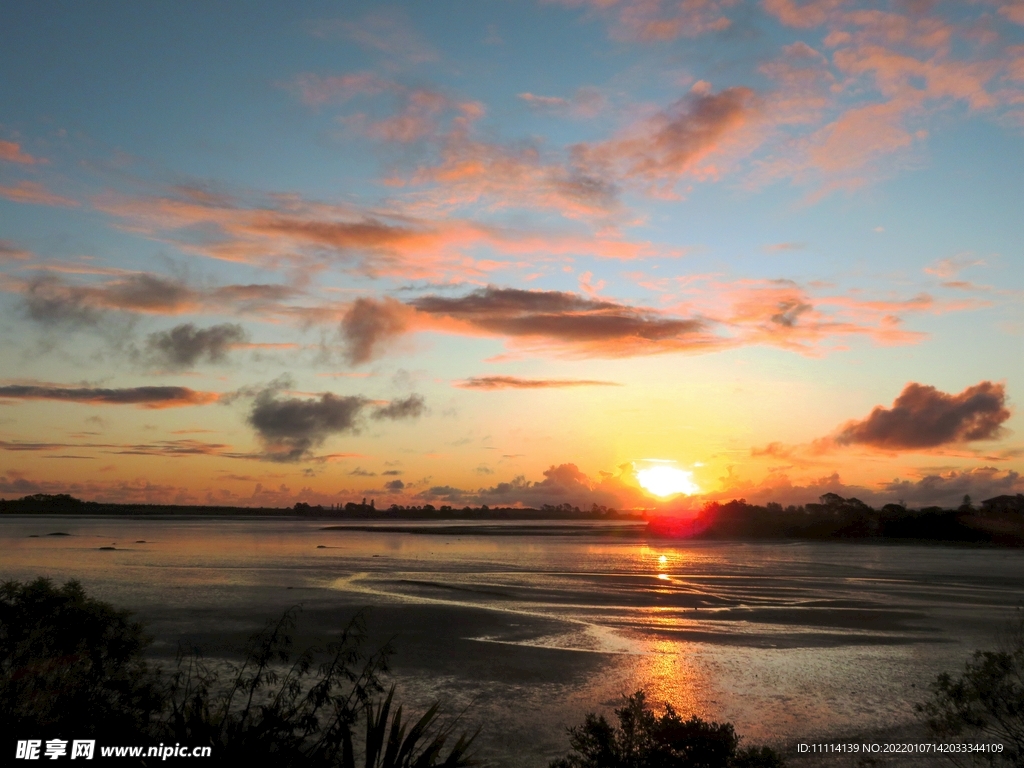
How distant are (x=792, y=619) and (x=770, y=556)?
41.9m

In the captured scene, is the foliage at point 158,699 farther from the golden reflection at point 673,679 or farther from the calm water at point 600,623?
the golden reflection at point 673,679

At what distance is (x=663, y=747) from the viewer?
10070mm

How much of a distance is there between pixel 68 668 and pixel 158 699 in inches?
67.7

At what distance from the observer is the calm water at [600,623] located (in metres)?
17.5

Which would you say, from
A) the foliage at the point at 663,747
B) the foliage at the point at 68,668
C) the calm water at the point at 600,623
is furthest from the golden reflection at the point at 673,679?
the foliage at the point at 68,668

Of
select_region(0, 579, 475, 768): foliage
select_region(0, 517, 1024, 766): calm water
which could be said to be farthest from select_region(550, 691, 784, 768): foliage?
select_region(0, 517, 1024, 766): calm water

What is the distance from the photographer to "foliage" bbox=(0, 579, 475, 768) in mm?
7320

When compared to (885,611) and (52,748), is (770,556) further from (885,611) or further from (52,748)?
(52,748)

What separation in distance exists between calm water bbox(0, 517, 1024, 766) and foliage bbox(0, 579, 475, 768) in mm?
3803

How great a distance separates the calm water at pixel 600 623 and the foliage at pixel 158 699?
3.80m

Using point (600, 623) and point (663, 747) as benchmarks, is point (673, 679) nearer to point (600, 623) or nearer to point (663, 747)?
point (600, 623)

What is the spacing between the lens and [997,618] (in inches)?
1210

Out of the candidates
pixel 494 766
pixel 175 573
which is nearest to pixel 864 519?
pixel 175 573

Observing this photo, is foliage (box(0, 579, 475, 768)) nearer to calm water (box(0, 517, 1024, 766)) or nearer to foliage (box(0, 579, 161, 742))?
foliage (box(0, 579, 161, 742))
